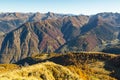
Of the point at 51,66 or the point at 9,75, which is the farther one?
the point at 51,66

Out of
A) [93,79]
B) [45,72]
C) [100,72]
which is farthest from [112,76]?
[45,72]

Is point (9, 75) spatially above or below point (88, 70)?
above

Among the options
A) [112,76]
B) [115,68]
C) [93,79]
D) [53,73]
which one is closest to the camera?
[53,73]

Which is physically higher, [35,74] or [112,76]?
[35,74]

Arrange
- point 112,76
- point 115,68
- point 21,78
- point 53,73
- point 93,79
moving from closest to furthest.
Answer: point 21,78
point 53,73
point 93,79
point 112,76
point 115,68

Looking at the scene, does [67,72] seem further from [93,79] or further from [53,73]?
[93,79]

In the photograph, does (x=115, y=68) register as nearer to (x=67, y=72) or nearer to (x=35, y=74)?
(x=67, y=72)

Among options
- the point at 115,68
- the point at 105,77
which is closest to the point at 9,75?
the point at 105,77

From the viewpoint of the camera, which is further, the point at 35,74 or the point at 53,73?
the point at 53,73

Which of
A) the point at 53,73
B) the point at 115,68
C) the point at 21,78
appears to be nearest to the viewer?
the point at 21,78

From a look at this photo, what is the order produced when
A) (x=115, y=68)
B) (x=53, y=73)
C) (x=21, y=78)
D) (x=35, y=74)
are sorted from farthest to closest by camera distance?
1. (x=115, y=68)
2. (x=53, y=73)
3. (x=35, y=74)
4. (x=21, y=78)
